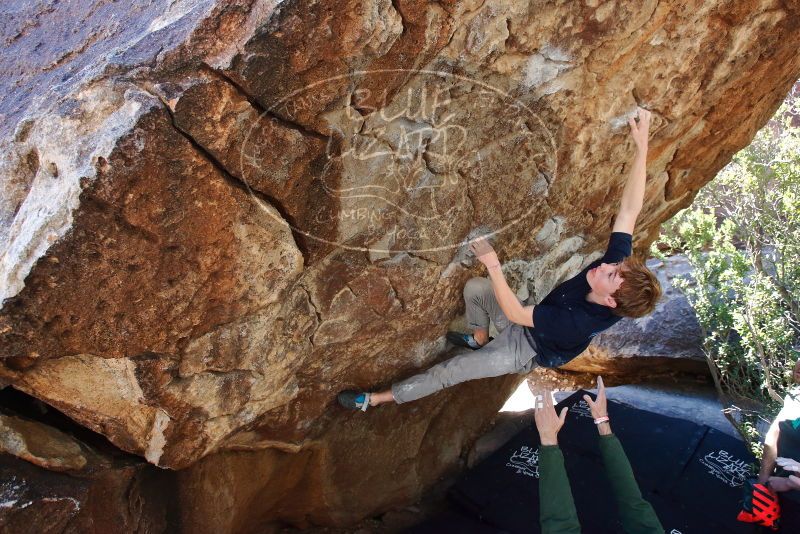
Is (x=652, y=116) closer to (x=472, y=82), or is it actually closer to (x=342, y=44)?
(x=472, y=82)

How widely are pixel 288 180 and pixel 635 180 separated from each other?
1.52 metres

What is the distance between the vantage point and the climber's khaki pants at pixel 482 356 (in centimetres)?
277

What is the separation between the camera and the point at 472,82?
216 cm

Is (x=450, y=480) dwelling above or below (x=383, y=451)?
below

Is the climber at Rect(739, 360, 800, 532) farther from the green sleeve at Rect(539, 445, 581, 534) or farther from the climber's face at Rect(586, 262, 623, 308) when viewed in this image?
the climber's face at Rect(586, 262, 623, 308)

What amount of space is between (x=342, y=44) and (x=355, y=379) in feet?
5.19

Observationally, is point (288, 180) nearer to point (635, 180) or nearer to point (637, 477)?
point (635, 180)

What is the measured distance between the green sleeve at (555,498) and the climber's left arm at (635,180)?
99cm

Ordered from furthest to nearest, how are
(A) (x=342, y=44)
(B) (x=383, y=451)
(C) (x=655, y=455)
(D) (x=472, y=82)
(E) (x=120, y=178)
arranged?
(C) (x=655, y=455) < (B) (x=383, y=451) < (D) (x=472, y=82) < (A) (x=342, y=44) < (E) (x=120, y=178)

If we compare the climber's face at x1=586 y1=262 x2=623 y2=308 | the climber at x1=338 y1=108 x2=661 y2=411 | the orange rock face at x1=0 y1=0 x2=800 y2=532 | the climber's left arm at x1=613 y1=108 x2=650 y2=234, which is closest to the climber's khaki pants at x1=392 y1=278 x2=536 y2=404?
the climber at x1=338 y1=108 x2=661 y2=411

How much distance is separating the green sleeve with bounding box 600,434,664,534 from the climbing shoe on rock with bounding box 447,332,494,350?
728 millimetres

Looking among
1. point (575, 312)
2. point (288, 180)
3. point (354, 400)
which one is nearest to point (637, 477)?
point (575, 312)

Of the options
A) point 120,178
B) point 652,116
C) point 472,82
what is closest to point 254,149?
point 120,178

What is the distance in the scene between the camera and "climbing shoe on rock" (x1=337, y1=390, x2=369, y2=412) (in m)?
2.80
